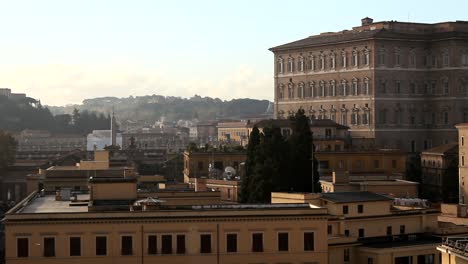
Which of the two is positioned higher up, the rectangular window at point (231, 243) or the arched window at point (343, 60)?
the arched window at point (343, 60)

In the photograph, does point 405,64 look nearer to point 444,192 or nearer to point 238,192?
point 444,192

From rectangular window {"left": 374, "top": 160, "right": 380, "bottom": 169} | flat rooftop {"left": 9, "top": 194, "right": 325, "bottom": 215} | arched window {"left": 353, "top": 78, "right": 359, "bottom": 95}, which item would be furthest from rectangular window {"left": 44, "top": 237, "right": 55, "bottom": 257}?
arched window {"left": 353, "top": 78, "right": 359, "bottom": 95}

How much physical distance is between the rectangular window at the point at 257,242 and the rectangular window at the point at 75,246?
6.79 m

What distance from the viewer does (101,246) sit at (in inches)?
1800

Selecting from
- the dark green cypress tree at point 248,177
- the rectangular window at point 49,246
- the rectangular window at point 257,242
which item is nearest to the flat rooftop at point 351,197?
the rectangular window at point 257,242

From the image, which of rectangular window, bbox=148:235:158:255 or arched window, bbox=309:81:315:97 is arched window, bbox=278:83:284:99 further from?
rectangular window, bbox=148:235:158:255

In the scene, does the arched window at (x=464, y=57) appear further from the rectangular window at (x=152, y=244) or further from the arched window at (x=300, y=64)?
the rectangular window at (x=152, y=244)

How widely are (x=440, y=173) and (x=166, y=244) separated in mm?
51623

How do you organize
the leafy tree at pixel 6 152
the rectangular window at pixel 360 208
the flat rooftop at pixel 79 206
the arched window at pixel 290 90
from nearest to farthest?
the flat rooftop at pixel 79 206
the rectangular window at pixel 360 208
the arched window at pixel 290 90
the leafy tree at pixel 6 152

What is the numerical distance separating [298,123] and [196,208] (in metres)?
29.6

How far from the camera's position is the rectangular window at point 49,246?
45.2 meters

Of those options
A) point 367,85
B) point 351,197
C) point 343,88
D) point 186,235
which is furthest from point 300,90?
point 186,235

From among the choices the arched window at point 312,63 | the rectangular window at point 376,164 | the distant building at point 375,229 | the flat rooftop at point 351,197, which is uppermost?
the arched window at point 312,63

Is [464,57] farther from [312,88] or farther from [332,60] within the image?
[312,88]
